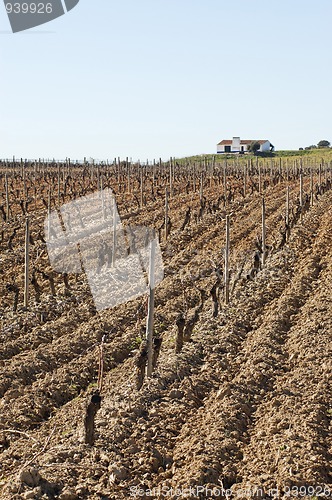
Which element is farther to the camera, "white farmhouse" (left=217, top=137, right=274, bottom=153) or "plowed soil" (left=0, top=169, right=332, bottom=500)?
"white farmhouse" (left=217, top=137, right=274, bottom=153)

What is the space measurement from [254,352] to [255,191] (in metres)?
21.2

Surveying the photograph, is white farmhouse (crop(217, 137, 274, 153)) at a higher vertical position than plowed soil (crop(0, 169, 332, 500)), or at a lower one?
higher

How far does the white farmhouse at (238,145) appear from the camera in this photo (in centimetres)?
7812

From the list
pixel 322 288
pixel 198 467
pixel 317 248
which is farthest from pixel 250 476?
pixel 317 248

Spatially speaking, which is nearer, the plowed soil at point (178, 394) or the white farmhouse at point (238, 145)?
the plowed soil at point (178, 394)

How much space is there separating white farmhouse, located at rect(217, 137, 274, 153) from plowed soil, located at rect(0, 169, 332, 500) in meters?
66.4

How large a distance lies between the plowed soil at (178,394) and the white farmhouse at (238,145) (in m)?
66.4

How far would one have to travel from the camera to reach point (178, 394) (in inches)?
284

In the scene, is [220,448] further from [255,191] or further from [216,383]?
[255,191]

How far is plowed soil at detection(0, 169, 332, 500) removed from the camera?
550 cm

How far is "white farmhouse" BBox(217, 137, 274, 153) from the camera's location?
256 feet

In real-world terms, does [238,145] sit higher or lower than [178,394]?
higher

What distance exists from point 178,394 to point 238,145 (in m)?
74.8

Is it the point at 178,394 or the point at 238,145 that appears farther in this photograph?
the point at 238,145
